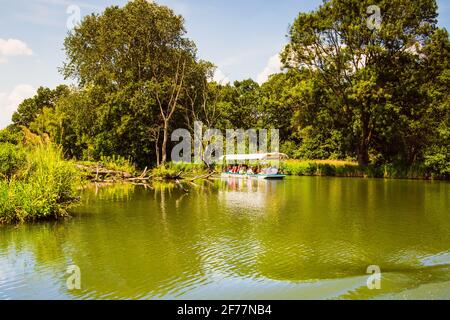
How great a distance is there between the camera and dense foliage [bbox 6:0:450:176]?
3953 centimetres

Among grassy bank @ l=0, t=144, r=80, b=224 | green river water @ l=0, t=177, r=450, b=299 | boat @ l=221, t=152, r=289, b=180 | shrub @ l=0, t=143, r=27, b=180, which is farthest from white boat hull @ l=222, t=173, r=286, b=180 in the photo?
Result: shrub @ l=0, t=143, r=27, b=180

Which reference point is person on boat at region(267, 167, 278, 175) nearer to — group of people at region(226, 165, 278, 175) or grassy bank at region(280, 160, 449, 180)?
group of people at region(226, 165, 278, 175)

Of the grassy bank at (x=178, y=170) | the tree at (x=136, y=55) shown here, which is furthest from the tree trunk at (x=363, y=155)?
the tree at (x=136, y=55)

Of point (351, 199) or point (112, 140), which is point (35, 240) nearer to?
point (351, 199)

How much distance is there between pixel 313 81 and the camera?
140 feet

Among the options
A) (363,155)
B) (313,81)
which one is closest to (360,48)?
(313,81)

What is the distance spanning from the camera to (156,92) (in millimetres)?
45875

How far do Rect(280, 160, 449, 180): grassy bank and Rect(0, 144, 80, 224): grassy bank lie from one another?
33.3 metres

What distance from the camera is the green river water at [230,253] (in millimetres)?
7785

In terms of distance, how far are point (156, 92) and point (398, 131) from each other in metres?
24.3

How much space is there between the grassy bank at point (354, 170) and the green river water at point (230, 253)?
23667 mm

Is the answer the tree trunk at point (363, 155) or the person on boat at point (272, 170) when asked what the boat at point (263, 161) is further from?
the tree trunk at point (363, 155)

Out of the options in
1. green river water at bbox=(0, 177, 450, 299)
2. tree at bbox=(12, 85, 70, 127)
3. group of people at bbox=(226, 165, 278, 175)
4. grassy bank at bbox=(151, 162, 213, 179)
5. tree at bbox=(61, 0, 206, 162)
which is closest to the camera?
green river water at bbox=(0, 177, 450, 299)

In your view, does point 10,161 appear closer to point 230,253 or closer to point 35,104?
point 230,253
